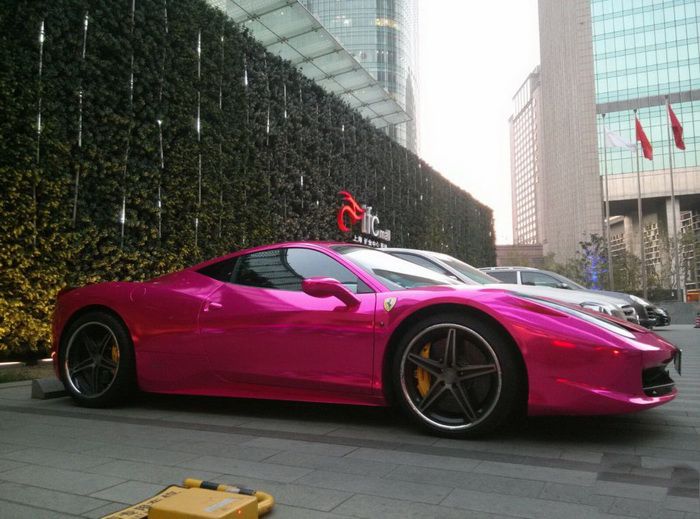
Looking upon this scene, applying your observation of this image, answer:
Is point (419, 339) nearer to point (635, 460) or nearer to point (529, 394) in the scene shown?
point (529, 394)

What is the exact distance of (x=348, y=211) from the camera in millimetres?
14891

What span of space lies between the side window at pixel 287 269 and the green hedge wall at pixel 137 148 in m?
3.94

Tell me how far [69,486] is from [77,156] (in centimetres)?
583

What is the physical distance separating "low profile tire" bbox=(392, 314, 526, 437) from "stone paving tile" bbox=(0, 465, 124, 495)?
1582 millimetres

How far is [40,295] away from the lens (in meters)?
6.77

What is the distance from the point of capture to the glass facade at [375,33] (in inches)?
3644

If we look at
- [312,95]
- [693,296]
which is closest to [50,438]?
[312,95]

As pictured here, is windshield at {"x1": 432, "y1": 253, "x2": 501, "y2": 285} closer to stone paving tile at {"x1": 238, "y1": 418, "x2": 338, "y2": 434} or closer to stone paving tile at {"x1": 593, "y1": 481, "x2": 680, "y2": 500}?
stone paving tile at {"x1": 238, "y1": 418, "x2": 338, "y2": 434}

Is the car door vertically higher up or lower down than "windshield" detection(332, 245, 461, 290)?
lower down

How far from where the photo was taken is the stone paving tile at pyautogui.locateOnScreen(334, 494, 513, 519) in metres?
2.02

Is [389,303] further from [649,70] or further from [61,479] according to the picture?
[649,70]

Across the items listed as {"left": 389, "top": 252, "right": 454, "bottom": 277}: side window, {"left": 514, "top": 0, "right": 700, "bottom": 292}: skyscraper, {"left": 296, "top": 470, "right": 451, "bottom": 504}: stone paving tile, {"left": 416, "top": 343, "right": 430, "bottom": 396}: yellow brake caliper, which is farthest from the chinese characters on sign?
{"left": 514, "top": 0, "right": 700, "bottom": 292}: skyscraper

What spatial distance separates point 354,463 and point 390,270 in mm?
1423

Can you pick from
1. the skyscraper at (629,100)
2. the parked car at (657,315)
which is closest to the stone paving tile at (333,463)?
the parked car at (657,315)
